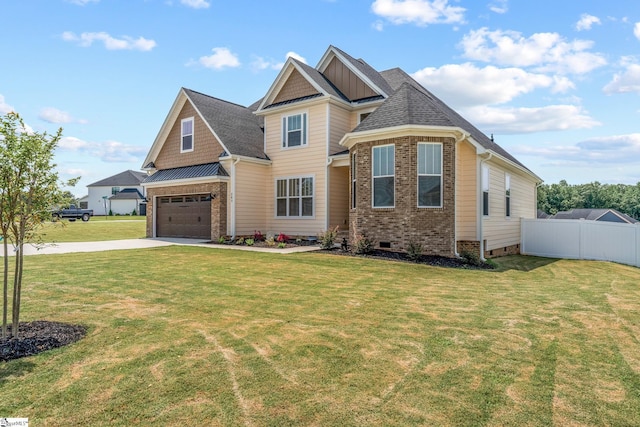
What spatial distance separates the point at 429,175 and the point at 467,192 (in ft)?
6.07

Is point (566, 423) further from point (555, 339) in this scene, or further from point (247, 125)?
point (247, 125)

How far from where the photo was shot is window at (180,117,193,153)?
1948 centimetres

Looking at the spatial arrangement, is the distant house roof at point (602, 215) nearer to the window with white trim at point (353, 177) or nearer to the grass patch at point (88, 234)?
the window with white trim at point (353, 177)

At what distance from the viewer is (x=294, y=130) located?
18.0m

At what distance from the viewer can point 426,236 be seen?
1223 cm

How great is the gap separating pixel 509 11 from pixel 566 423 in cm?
1218

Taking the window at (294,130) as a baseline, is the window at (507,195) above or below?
below

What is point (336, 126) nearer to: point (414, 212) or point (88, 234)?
point (414, 212)

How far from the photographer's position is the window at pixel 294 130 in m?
17.7

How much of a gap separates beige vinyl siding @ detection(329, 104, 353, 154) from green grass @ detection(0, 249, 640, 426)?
9855 mm

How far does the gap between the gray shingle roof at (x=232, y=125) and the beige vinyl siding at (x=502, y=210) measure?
34.4 ft

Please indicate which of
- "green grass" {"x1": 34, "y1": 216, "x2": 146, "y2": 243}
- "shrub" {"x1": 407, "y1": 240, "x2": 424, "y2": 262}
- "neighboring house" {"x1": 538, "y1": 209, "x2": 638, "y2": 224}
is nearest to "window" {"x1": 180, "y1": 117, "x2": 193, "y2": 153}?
"green grass" {"x1": 34, "y1": 216, "x2": 146, "y2": 243}

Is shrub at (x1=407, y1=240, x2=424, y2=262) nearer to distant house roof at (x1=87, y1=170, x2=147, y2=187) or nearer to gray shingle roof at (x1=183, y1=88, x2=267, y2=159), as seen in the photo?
gray shingle roof at (x1=183, y1=88, x2=267, y2=159)

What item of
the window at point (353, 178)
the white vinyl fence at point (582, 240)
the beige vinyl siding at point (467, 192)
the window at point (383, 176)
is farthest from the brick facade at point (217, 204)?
the white vinyl fence at point (582, 240)
